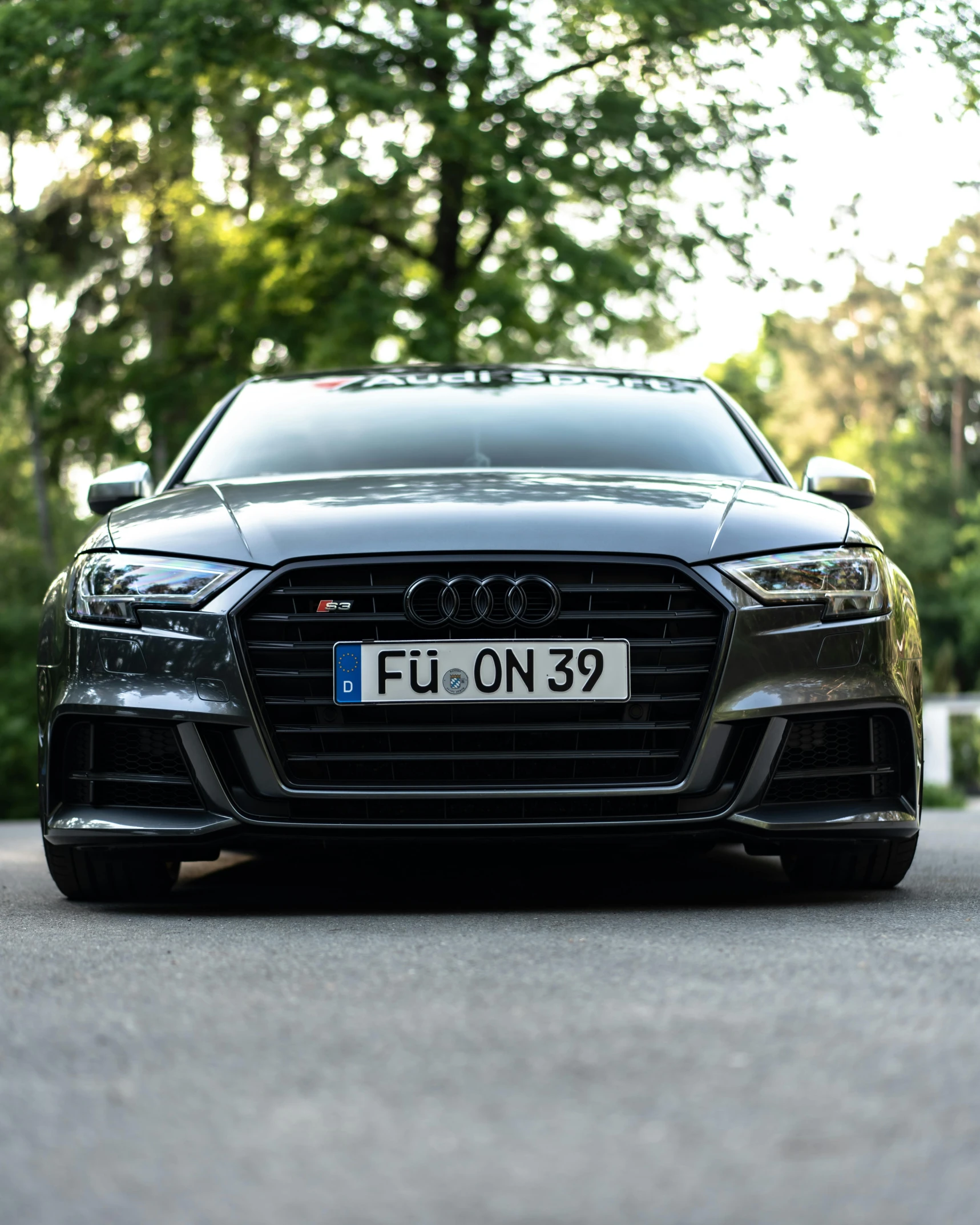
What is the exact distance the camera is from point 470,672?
402 cm

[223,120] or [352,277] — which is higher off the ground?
[223,120]

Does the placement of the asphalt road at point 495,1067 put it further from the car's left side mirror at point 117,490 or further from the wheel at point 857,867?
the car's left side mirror at point 117,490

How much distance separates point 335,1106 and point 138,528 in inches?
101

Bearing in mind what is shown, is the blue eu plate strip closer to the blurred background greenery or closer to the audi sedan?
the audi sedan

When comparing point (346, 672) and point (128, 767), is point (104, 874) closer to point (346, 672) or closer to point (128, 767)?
point (128, 767)

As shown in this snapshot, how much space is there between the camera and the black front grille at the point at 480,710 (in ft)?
13.3

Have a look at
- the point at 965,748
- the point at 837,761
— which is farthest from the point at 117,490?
the point at 965,748

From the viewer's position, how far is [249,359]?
1738 cm

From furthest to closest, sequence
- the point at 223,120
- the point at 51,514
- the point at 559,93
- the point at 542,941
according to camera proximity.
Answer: the point at 51,514 → the point at 223,120 → the point at 559,93 → the point at 542,941

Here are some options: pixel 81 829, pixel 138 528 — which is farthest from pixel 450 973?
pixel 138 528

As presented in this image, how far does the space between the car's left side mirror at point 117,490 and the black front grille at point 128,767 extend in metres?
1.17

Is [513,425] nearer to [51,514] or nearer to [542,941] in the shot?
[542,941]

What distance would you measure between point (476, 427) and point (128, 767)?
6.29ft

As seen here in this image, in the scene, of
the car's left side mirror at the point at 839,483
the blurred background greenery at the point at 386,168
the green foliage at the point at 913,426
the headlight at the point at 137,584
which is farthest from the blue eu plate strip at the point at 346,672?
the green foliage at the point at 913,426
